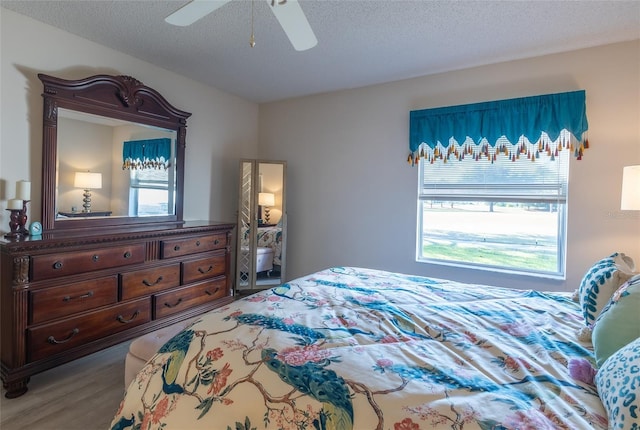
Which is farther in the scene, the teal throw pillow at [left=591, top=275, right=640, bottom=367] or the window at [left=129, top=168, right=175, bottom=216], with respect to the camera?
the window at [left=129, top=168, right=175, bottom=216]

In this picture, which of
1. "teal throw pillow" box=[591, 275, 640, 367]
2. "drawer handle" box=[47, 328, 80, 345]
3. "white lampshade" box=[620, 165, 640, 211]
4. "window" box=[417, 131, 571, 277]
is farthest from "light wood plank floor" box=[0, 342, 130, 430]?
"white lampshade" box=[620, 165, 640, 211]

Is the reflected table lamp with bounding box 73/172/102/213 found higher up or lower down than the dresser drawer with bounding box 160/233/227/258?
higher up

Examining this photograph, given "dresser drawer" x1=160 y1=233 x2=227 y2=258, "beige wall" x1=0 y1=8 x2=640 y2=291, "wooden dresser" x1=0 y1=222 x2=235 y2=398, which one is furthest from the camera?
"dresser drawer" x1=160 y1=233 x2=227 y2=258

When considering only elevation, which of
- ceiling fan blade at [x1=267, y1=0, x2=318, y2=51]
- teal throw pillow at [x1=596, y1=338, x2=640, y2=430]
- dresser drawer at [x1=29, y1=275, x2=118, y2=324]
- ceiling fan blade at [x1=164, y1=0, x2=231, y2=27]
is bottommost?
dresser drawer at [x1=29, y1=275, x2=118, y2=324]

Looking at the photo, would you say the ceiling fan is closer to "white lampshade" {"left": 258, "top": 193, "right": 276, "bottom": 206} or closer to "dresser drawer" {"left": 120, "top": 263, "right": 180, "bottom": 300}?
"dresser drawer" {"left": 120, "top": 263, "right": 180, "bottom": 300}

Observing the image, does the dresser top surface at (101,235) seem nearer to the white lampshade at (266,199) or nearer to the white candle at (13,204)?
the white candle at (13,204)

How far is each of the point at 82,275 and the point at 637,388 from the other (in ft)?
9.01

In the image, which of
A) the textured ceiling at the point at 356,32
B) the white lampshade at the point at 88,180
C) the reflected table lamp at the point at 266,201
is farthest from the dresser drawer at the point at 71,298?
the textured ceiling at the point at 356,32

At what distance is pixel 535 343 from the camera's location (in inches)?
47.9

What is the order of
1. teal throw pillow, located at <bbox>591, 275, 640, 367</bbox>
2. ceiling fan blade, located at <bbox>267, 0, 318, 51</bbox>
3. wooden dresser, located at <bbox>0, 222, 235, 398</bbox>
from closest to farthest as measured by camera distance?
teal throw pillow, located at <bbox>591, 275, 640, 367</bbox> < ceiling fan blade, located at <bbox>267, 0, 318, 51</bbox> < wooden dresser, located at <bbox>0, 222, 235, 398</bbox>

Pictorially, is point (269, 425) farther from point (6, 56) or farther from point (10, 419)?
point (6, 56)

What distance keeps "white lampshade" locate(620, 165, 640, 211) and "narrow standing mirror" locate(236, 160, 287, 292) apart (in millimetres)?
2963

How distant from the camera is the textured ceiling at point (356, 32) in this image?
215 centimetres

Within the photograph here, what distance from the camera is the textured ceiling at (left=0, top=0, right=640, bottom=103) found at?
2154 mm
